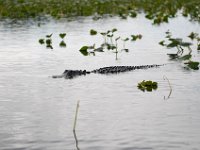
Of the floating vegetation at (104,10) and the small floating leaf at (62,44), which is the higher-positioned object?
the floating vegetation at (104,10)

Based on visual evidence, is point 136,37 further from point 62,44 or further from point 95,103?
point 95,103

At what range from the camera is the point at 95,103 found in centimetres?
945

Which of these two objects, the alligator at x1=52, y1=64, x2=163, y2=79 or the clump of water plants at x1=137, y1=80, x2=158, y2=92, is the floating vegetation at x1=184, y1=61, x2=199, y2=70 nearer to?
the alligator at x1=52, y1=64, x2=163, y2=79

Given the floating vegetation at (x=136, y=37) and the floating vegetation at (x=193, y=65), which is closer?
the floating vegetation at (x=193, y=65)

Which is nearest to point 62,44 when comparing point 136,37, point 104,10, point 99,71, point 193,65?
point 136,37

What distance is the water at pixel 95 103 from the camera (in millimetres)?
7309

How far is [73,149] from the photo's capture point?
6941 millimetres

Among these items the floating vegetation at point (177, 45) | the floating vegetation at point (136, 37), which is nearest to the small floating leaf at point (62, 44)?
the floating vegetation at point (136, 37)

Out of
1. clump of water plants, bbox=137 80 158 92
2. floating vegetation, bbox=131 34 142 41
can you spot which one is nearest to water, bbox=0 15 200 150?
clump of water plants, bbox=137 80 158 92

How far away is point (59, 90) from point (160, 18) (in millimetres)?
13701

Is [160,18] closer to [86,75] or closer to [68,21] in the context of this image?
[68,21]

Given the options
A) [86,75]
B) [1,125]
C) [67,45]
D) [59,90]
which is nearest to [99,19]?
[67,45]

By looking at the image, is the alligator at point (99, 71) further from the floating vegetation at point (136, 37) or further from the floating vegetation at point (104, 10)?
the floating vegetation at point (104, 10)

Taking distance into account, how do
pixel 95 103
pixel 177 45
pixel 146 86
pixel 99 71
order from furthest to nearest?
pixel 177 45, pixel 99 71, pixel 146 86, pixel 95 103
